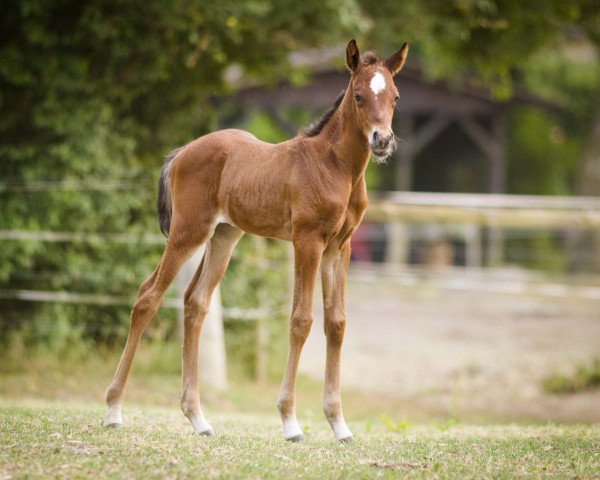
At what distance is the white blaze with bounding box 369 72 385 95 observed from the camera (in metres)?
5.05

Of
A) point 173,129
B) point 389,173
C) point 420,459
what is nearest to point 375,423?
point 420,459

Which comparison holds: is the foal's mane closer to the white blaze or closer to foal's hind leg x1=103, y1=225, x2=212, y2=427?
the white blaze

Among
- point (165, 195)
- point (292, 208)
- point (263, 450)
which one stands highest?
point (165, 195)

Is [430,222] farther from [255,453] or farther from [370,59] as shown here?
[255,453]

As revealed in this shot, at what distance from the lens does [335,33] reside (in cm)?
1166

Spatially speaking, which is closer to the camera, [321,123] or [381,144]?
[381,144]

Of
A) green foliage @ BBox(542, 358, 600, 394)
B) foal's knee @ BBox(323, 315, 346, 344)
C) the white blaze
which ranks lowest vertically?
green foliage @ BBox(542, 358, 600, 394)

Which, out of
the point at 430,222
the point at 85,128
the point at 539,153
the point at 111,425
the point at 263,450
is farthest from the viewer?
the point at 539,153

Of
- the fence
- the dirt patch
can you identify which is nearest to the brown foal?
the fence

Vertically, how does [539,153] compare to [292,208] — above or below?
above

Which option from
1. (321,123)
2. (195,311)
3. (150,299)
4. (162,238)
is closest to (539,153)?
(162,238)

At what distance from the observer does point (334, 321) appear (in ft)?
17.9

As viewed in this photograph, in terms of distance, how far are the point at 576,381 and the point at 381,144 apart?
21.6 ft

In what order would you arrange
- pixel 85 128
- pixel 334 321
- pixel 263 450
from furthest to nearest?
pixel 85 128, pixel 334 321, pixel 263 450
